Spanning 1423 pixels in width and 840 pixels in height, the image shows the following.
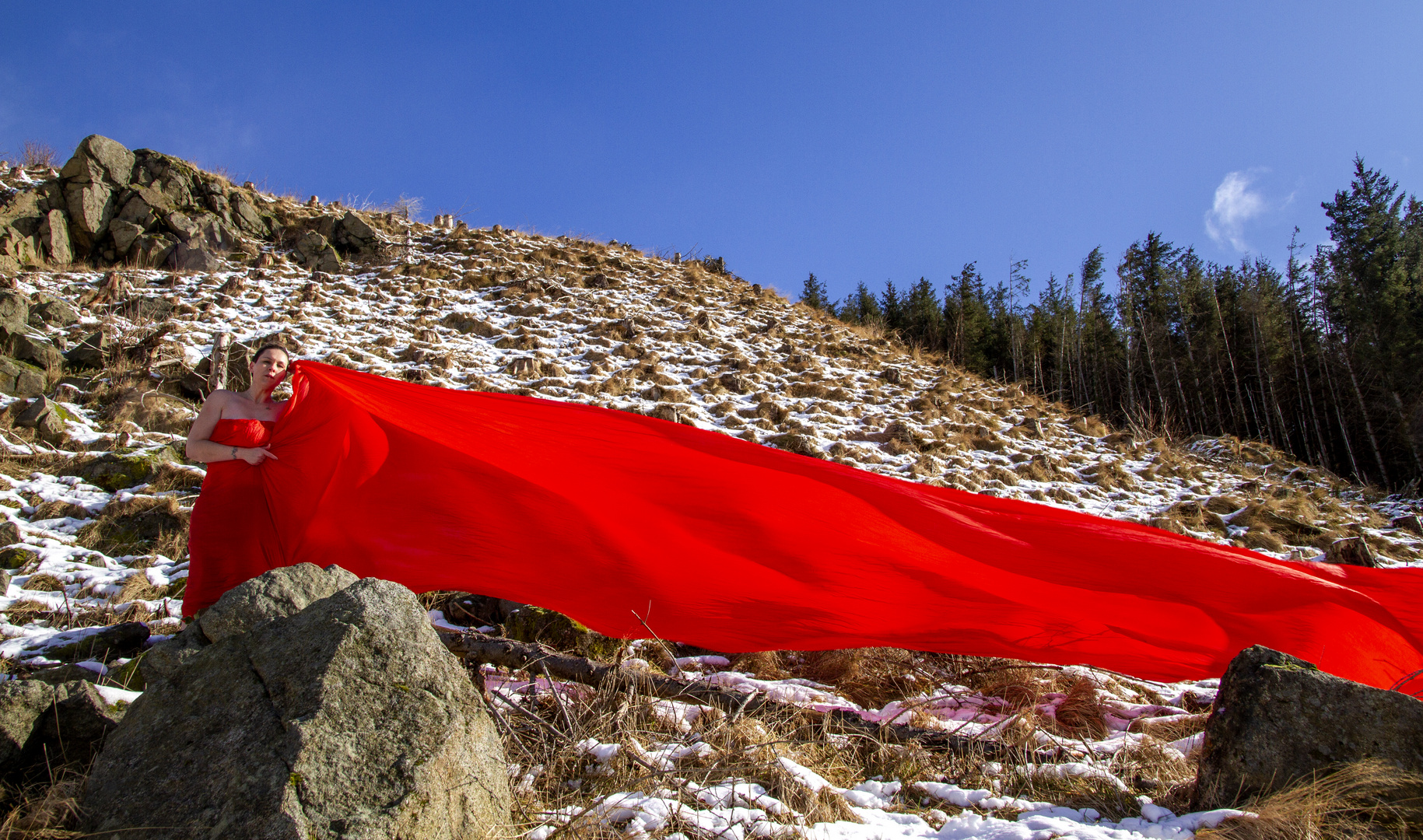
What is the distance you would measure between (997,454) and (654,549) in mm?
7274

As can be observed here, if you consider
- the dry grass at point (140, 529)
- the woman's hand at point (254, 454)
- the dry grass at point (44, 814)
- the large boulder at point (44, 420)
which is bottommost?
the dry grass at point (44, 814)

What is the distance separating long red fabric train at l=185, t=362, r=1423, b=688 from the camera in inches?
99.2

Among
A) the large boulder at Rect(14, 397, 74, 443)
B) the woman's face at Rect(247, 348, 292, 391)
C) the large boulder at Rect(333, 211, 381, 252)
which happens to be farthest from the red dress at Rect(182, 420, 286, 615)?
the large boulder at Rect(333, 211, 381, 252)

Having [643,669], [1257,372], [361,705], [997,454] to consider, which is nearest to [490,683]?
[643,669]

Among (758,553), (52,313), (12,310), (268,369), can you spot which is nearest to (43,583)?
(268,369)

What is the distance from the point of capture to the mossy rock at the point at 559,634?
9.59 feet

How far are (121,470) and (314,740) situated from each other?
5.14 metres

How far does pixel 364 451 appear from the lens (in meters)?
3.08

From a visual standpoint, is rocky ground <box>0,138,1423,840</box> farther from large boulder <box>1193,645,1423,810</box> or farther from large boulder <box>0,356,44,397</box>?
large boulder <box>1193,645,1423,810</box>

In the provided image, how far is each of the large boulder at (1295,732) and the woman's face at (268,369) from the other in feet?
12.5

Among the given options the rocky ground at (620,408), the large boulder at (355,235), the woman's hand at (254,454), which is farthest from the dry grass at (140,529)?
the large boulder at (355,235)

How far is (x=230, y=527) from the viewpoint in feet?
9.50

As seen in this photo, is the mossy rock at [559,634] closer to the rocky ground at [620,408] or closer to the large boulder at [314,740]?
the rocky ground at [620,408]

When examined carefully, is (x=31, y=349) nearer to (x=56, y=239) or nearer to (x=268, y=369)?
(x=56, y=239)
